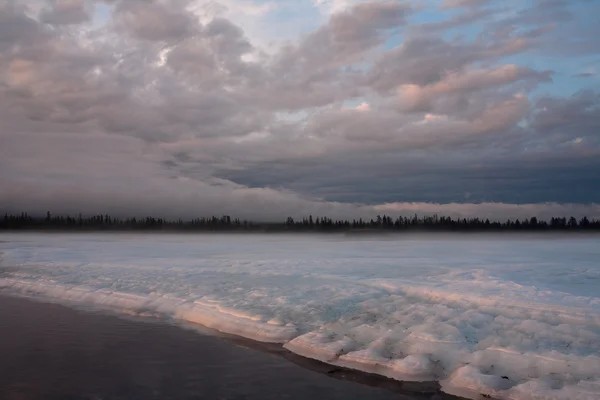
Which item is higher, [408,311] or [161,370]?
[408,311]

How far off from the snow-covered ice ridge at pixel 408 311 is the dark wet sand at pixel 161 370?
63cm

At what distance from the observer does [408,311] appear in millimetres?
10711

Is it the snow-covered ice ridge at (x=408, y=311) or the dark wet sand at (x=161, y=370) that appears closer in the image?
the dark wet sand at (x=161, y=370)

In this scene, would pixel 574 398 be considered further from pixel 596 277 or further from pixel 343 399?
pixel 596 277

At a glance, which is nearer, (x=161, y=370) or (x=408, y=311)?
(x=161, y=370)

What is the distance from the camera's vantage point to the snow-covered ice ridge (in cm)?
733

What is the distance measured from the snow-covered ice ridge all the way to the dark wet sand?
629 millimetres

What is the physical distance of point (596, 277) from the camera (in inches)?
608

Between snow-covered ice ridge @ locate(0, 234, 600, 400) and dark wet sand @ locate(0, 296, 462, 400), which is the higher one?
snow-covered ice ridge @ locate(0, 234, 600, 400)

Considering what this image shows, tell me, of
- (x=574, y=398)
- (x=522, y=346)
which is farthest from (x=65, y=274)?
(x=574, y=398)

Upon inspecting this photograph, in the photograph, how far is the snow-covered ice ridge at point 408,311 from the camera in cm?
733

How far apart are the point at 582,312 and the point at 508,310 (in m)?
1.31

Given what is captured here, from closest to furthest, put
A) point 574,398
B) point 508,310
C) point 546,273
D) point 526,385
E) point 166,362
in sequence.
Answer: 1. point 574,398
2. point 526,385
3. point 166,362
4. point 508,310
5. point 546,273

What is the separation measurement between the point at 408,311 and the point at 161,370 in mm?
5325
